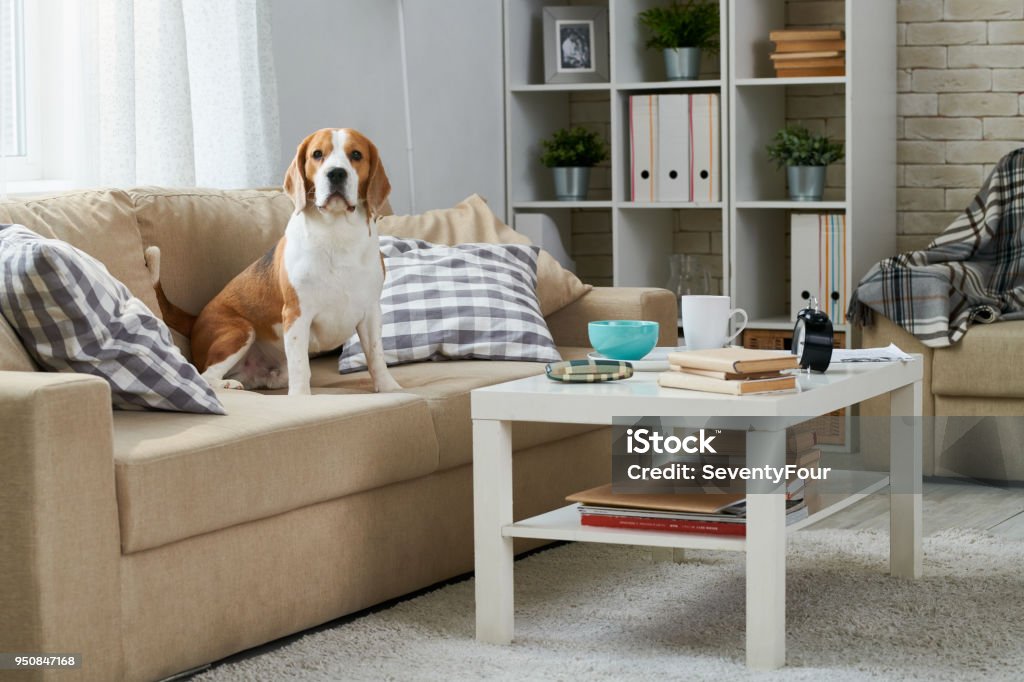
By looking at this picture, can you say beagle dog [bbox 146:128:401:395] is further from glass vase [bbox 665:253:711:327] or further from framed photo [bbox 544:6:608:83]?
framed photo [bbox 544:6:608:83]

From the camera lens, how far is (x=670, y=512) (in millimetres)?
2344

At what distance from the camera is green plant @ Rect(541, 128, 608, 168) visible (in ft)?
15.9

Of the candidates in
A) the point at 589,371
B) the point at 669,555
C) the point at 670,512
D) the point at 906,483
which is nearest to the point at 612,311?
the point at 669,555

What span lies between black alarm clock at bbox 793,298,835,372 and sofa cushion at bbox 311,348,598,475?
68 centimetres

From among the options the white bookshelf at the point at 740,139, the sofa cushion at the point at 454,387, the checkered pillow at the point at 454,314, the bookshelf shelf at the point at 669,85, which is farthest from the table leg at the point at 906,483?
the bookshelf shelf at the point at 669,85

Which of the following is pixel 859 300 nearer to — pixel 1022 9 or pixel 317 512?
pixel 1022 9

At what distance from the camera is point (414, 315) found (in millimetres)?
3322

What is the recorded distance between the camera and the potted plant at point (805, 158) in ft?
14.6

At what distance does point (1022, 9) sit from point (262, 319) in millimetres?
2774

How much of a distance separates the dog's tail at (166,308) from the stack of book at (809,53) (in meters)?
2.18

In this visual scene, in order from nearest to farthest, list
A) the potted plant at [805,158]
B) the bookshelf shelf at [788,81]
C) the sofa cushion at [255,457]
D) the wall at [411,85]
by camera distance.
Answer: the sofa cushion at [255,457]
the wall at [411,85]
the bookshelf shelf at [788,81]
the potted plant at [805,158]

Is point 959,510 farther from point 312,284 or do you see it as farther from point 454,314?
point 312,284

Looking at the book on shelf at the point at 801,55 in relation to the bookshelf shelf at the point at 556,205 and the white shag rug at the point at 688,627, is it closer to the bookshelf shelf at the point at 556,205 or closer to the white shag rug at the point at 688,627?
the bookshelf shelf at the point at 556,205

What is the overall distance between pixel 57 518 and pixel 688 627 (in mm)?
1104
